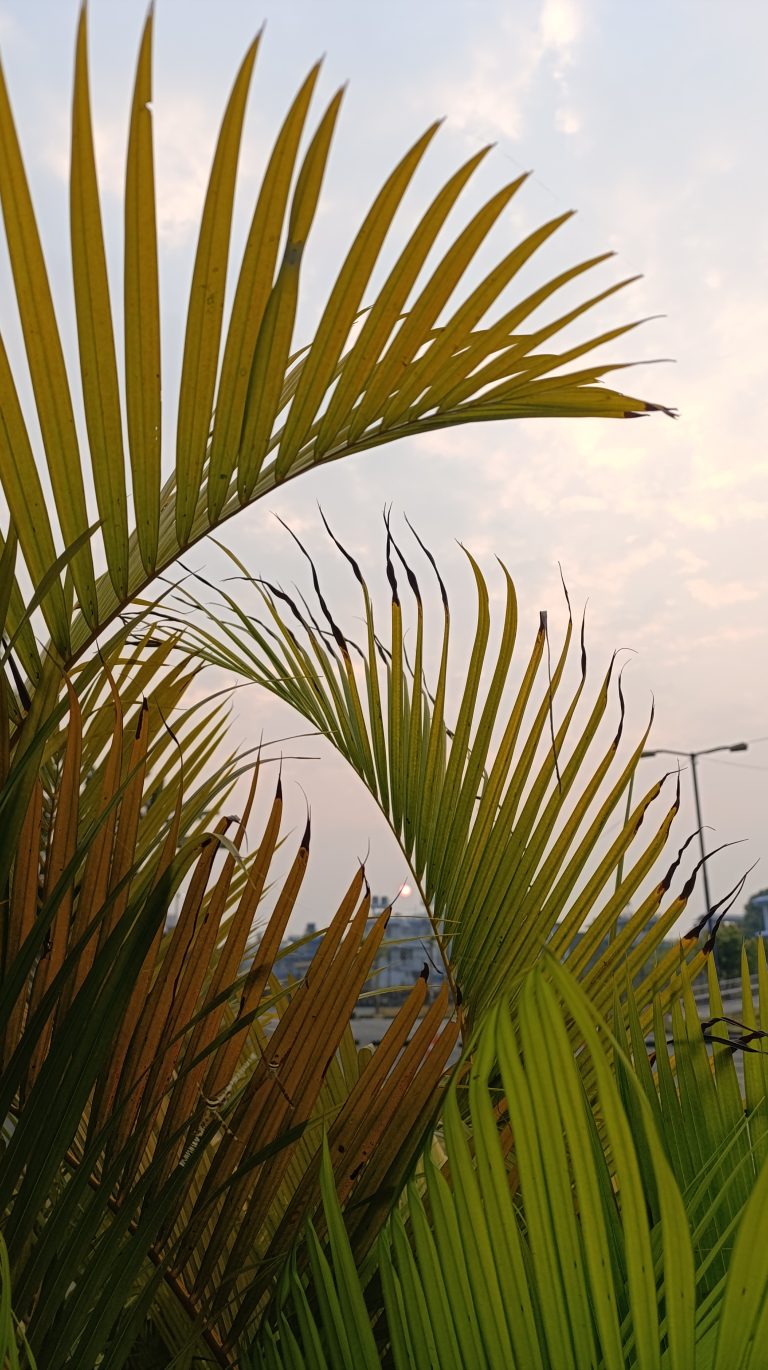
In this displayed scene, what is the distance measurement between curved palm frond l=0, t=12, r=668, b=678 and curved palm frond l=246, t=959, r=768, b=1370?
514 mm

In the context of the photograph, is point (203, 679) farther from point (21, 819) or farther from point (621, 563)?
point (621, 563)

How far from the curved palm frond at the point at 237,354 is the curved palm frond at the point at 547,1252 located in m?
0.51

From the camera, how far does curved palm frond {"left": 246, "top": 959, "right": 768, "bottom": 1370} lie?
1.80 ft

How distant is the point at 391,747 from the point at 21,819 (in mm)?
965

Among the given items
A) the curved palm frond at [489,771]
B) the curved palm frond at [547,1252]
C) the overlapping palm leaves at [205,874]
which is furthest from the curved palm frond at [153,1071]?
the curved palm frond at [489,771]

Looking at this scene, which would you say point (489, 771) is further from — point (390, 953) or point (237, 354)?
point (237, 354)

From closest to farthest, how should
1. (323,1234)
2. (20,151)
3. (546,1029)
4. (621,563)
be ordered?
1. (546,1029)
2. (20,151)
3. (323,1234)
4. (621,563)

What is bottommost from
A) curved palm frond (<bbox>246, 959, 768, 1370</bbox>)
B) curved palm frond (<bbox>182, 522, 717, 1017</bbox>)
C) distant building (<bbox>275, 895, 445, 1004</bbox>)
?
curved palm frond (<bbox>246, 959, 768, 1370</bbox>)

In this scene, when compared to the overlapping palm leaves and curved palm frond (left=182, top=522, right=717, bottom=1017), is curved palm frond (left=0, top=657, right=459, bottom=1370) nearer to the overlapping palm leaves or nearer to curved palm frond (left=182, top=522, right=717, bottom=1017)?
the overlapping palm leaves

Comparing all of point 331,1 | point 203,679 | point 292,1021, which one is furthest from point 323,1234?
point 331,1

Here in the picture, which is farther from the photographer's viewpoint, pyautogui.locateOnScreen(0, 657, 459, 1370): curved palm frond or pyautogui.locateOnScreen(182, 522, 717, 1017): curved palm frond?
pyautogui.locateOnScreen(182, 522, 717, 1017): curved palm frond

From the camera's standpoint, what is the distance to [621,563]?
8.84 ft

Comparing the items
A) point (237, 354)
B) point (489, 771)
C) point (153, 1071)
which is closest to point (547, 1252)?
point (153, 1071)

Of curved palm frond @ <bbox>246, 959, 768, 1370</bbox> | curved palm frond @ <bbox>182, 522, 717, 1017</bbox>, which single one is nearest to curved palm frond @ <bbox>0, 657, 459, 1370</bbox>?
curved palm frond @ <bbox>246, 959, 768, 1370</bbox>
